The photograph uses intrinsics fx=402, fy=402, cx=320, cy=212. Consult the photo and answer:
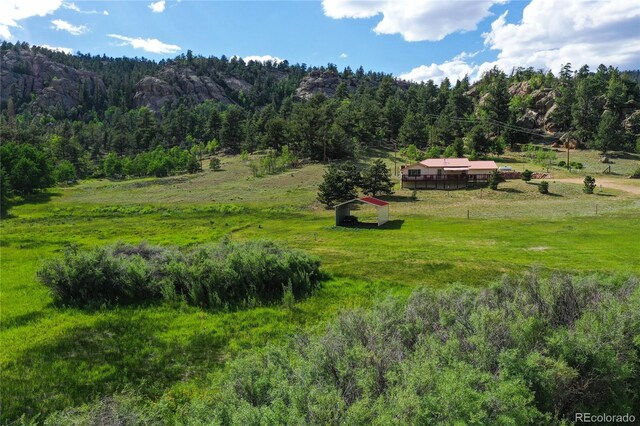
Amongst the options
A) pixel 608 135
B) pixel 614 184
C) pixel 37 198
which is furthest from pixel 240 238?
pixel 608 135

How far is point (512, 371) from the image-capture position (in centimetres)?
856

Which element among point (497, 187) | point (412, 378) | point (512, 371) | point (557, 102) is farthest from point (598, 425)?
point (557, 102)

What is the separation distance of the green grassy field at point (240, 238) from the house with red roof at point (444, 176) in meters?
4.86

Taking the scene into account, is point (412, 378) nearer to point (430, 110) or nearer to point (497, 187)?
point (497, 187)

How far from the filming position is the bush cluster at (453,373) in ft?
24.3

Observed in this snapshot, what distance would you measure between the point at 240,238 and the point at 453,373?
111 ft

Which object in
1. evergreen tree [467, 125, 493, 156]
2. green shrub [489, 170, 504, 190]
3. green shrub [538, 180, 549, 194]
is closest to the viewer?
green shrub [538, 180, 549, 194]

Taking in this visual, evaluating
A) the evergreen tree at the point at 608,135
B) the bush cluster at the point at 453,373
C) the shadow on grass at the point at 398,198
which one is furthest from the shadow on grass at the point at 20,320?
the evergreen tree at the point at 608,135

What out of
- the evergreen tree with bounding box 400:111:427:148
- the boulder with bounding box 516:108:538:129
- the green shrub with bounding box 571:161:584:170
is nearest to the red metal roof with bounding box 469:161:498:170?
the green shrub with bounding box 571:161:584:170

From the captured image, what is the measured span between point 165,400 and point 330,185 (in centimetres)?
5004

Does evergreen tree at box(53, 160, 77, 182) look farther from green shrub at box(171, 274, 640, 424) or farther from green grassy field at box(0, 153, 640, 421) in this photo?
green shrub at box(171, 274, 640, 424)

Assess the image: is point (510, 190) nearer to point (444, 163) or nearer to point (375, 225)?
point (444, 163)

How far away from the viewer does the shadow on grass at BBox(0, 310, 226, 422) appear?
43.2 ft

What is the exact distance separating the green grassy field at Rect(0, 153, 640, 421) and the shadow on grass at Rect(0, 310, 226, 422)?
0.06 m
